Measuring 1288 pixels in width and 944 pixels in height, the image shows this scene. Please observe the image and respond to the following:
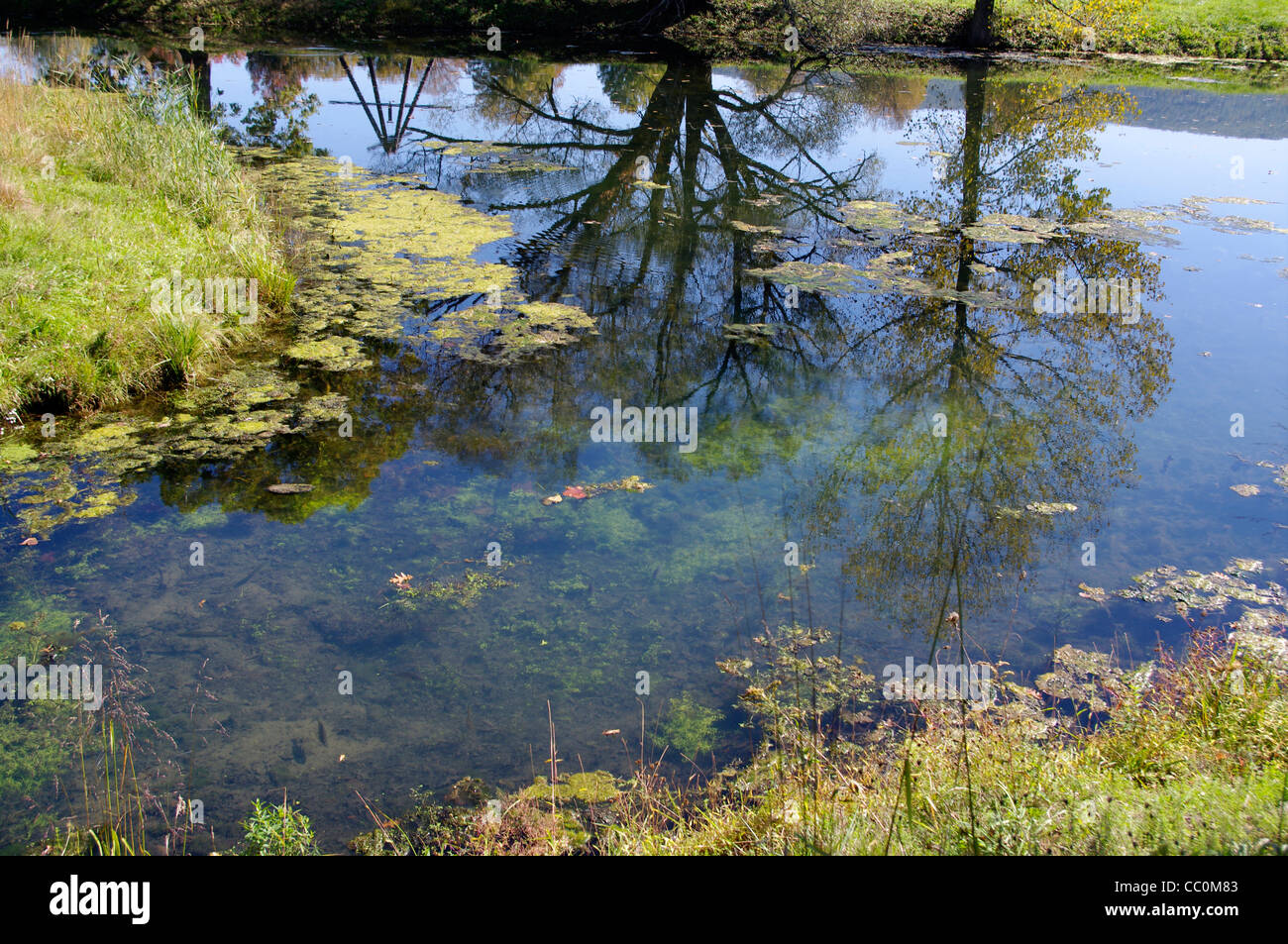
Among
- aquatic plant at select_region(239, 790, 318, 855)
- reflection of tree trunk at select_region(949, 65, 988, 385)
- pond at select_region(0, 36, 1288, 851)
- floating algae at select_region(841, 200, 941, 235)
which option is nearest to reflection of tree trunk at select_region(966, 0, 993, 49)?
reflection of tree trunk at select_region(949, 65, 988, 385)

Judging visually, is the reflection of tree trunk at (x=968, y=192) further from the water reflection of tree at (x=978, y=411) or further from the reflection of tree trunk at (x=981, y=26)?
the reflection of tree trunk at (x=981, y=26)

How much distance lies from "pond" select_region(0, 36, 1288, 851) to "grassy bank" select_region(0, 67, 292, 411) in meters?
0.27

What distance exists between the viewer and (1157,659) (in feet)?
12.2

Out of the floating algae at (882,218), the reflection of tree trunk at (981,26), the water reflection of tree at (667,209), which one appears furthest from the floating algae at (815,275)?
the reflection of tree trunk at (981,26)

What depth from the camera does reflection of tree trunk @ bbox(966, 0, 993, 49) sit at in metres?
19.0

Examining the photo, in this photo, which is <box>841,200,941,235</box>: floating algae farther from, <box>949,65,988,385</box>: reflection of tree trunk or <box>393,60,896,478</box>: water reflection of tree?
<box>949,65,988,385</box>: reflection of tree trunk

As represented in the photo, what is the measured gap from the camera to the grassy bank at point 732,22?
16.7 metres

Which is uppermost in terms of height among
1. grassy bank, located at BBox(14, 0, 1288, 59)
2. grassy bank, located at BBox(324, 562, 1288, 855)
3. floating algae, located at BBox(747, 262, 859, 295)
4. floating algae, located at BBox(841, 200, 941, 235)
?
grassy bank, located at BBox(14, 0, 1288, 59)

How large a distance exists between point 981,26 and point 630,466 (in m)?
19.0

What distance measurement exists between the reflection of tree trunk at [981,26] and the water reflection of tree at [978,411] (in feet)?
39.6

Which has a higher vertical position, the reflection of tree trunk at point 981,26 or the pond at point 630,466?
the reflection of tree trunk at point 981,26

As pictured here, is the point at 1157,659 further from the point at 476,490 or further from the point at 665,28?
the point at 665,28

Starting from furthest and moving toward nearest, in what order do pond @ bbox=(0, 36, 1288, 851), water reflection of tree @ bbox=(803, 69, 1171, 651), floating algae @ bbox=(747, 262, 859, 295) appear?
1. floating algae @ bbox=(747, 262, 859, 295)
2. water reflection of tree @ bbox=(803, 69, 1171, 651)
3. pond @ bbox=(0, 36, 1288, 851)

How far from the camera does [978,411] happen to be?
563cm
